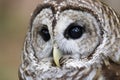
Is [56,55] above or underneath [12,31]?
underneath

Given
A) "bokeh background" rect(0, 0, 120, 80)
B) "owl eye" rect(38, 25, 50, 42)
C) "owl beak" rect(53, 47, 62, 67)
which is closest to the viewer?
"owl beak" rect(53, 47, 62, 67)

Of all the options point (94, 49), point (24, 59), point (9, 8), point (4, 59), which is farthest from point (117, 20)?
point (9, 8)

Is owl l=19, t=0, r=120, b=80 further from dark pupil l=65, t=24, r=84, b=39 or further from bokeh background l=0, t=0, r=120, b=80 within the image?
bokeh background l=0, t=0, r=120, b=80

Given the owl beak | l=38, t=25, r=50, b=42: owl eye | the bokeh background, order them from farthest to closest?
the bokeh background
l=38, t=25, r=50, b=42: owl eye
the owl beak

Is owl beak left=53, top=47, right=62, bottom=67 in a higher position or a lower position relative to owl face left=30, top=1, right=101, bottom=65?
lower

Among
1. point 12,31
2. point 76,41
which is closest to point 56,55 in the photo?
point 76,41

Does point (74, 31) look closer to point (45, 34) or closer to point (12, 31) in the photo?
point (45, 34)

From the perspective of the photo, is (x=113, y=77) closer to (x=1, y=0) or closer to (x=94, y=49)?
(x=94, y=49)

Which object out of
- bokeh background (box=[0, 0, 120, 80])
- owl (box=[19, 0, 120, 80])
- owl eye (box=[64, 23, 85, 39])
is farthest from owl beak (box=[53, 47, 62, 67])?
bokeh background (box=[0, 0, 120, 80])
